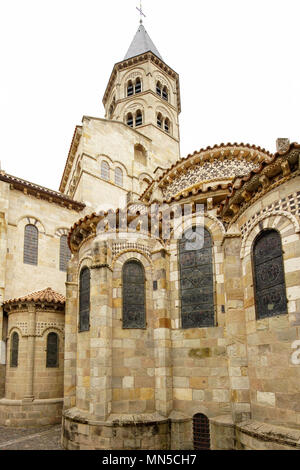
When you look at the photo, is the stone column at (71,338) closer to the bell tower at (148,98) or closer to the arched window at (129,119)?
the bell tower at (148,98)

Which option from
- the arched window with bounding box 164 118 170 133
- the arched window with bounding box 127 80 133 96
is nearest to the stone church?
the arched window with bounding box 164 118 170 133

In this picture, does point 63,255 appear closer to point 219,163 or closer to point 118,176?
point 118,176

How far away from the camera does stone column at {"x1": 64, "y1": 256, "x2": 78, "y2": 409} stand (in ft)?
38.7

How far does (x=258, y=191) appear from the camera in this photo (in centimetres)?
880

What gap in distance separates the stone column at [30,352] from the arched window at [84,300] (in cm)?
413

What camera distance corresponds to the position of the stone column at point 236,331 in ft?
27.6

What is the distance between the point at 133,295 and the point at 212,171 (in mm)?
6200

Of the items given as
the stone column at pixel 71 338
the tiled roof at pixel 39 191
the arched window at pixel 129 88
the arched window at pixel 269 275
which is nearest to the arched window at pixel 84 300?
the stone column at pixel 71 338

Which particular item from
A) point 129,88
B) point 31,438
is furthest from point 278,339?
point 129,88

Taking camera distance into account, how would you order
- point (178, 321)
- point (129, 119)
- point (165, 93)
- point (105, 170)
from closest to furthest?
point (178, 321), point (105, 170), point (129, 119), point (165, 93)

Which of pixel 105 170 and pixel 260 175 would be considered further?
pixel 105 170

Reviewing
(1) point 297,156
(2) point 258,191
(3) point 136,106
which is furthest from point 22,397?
(3) point 136,106

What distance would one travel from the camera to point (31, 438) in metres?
12.1

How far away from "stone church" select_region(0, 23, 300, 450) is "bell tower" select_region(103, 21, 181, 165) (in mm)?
12185
